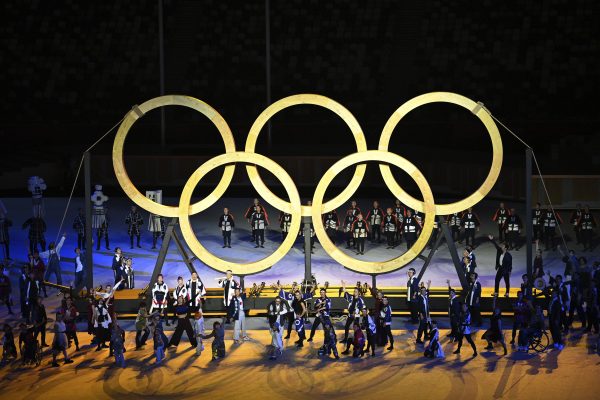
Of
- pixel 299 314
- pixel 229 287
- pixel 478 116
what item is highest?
pixel 478 116

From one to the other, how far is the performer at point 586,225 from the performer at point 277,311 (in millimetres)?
13380

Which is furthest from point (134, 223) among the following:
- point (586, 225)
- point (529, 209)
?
point (586, 225)

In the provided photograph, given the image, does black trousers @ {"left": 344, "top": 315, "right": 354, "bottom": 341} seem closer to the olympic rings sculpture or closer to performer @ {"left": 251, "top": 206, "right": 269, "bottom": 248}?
the olympic rings sculpture

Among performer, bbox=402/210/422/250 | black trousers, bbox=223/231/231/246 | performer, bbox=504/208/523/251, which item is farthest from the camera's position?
black trousers, bbox=223/231/231/246

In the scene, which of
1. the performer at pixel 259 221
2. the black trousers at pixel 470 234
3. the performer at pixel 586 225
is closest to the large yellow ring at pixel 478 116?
the black trousers at pixel 470 234

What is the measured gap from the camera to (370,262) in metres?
28.8

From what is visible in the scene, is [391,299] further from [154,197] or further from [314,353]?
[154,197]

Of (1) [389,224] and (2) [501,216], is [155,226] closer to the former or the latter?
(1) [389,224]

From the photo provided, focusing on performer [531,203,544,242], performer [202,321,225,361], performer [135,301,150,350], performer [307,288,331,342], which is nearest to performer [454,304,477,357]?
performer [307,288,331,342]

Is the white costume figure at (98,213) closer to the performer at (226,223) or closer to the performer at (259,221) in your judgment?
the performer at (226,223)

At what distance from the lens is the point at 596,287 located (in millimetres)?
27531

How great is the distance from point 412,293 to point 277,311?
163 inches

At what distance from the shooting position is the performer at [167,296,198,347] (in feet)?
87.7

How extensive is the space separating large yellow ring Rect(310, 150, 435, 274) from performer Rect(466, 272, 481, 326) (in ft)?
5.84
